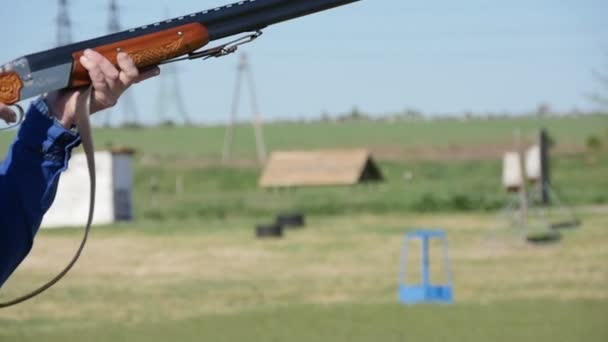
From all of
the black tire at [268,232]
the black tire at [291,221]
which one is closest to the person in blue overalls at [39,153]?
the black tire at [268,232]

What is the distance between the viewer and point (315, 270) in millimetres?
24766

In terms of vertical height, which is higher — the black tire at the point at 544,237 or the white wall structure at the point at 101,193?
the white wall structure at the point at 101,193

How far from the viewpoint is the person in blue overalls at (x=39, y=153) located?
9.59 feet

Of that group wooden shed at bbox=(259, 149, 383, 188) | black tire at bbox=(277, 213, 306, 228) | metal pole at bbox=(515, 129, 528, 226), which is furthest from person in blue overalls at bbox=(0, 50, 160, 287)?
wooden shed at bbox=(259, 149, 383, 188)

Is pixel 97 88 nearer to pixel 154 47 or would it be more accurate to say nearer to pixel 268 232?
pixel 154 47

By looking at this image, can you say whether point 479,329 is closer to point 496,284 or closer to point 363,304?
point 363,304

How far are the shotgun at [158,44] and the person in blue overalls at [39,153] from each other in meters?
0.03

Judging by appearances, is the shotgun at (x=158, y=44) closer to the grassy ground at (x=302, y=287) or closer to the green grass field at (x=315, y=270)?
the green grass field at (x=315, y=270)

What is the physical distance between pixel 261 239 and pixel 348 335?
55.6ft

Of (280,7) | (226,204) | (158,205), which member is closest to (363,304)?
(280,7)

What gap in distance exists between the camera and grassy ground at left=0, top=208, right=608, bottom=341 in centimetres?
1559

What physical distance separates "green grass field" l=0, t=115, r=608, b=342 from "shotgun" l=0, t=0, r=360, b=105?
145 cm

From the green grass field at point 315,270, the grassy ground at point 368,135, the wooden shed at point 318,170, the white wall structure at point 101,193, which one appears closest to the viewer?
the green grass field at point 315,270

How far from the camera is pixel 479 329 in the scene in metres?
15.2
